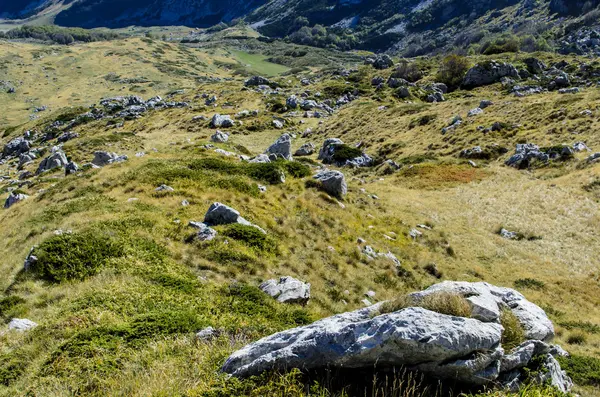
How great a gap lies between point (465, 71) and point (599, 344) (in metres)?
97.5

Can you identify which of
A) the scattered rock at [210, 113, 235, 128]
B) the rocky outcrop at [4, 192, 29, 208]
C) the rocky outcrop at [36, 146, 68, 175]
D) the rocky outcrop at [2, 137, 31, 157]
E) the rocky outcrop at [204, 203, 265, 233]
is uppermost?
the rocky outcrop at [204, 203, 265, 233]

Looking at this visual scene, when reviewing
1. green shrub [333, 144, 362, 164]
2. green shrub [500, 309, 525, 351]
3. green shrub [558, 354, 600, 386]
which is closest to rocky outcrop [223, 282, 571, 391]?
green shrub [500, 309, 525, 351]

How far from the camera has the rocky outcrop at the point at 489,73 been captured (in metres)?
89.5

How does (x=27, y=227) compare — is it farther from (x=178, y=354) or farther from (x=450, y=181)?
(x=450, y=181)

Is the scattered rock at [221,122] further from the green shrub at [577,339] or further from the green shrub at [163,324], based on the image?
the green shrub at [577,339]

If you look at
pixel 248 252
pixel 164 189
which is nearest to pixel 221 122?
pixel 164 189

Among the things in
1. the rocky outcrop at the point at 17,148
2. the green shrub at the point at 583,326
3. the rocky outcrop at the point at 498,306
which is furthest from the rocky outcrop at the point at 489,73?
the rocky outcrop at the point at 17,148

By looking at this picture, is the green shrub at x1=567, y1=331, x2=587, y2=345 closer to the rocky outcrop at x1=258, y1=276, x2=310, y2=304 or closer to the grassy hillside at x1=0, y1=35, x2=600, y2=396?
the grassy hillside at x1=0, y1=35, x2=600, y2=396

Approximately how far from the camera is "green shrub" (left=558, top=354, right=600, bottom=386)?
395 inches

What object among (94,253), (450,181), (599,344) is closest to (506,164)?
(450,181)

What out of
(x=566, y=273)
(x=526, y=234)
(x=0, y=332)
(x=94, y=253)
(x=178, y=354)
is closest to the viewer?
(x=178, y=354)

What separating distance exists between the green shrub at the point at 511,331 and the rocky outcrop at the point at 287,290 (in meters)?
6.64

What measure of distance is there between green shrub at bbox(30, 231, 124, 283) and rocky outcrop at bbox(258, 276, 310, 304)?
5.73 m

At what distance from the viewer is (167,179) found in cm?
2364
